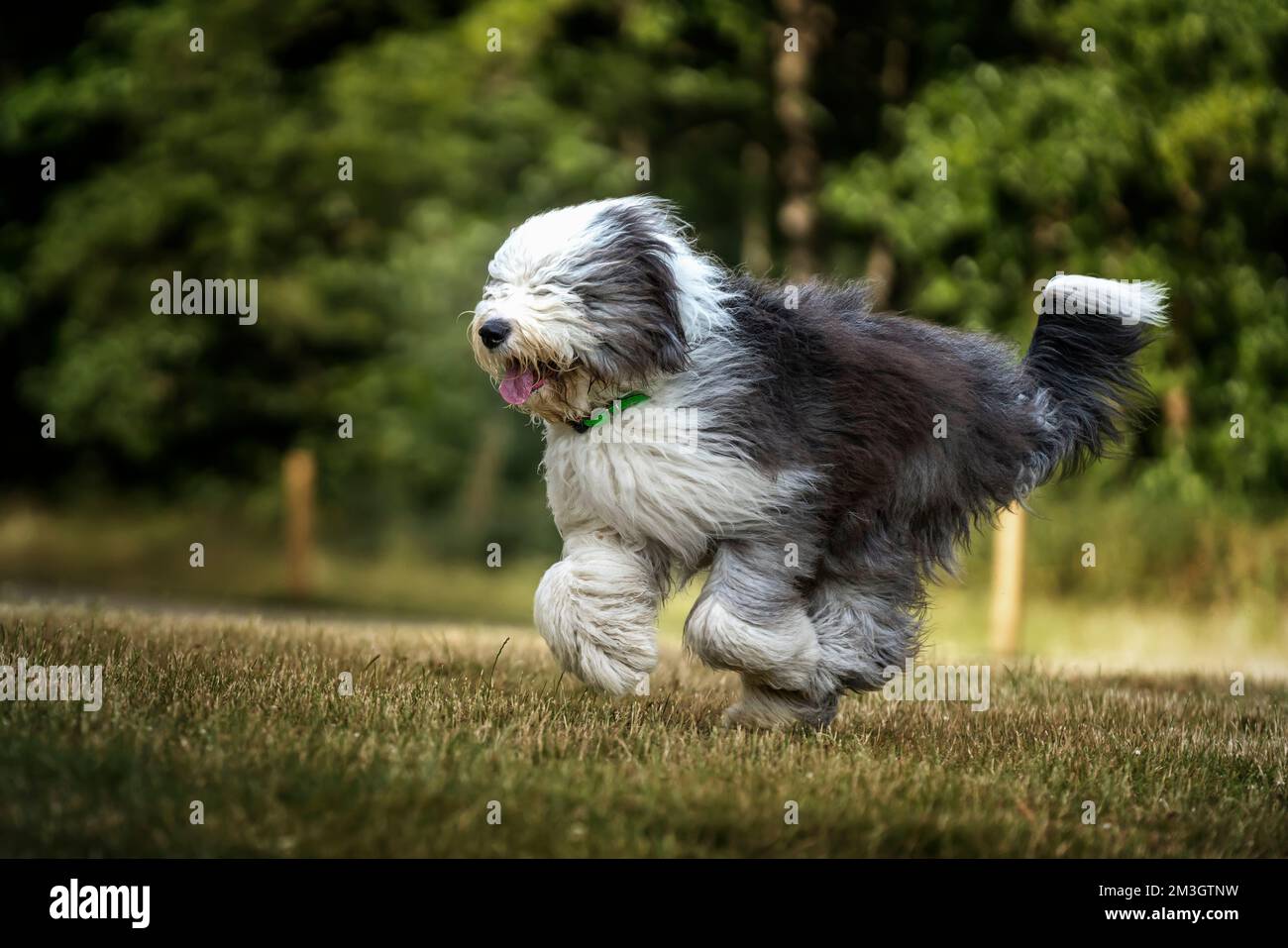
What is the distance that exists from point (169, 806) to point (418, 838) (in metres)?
0.63

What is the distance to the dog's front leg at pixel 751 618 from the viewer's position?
203 inches

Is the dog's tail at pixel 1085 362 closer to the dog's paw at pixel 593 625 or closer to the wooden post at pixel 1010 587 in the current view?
the dog's paw at pixel 593 625

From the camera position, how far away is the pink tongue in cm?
512

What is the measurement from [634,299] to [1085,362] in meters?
2.13

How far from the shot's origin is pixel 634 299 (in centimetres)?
518

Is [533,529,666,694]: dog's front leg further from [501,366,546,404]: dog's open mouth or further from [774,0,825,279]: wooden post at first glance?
[774,0,825,279]: wooden post

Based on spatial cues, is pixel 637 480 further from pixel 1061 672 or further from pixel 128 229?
pixel 128 229

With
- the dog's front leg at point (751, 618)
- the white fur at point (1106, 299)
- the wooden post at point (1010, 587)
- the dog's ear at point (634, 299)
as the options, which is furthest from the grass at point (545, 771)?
the wooden post at point (1010, 587)

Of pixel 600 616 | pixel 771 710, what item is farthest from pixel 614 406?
pixel 771 710

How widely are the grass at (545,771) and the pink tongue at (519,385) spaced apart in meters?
1.09

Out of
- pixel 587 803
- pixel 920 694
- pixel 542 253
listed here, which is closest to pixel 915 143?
pixel 920 694

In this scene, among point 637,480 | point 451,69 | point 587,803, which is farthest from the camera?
point 451,69

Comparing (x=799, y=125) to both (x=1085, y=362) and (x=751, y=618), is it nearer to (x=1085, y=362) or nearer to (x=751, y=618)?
(x=1085, y=362)

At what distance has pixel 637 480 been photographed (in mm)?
Result: 5102
